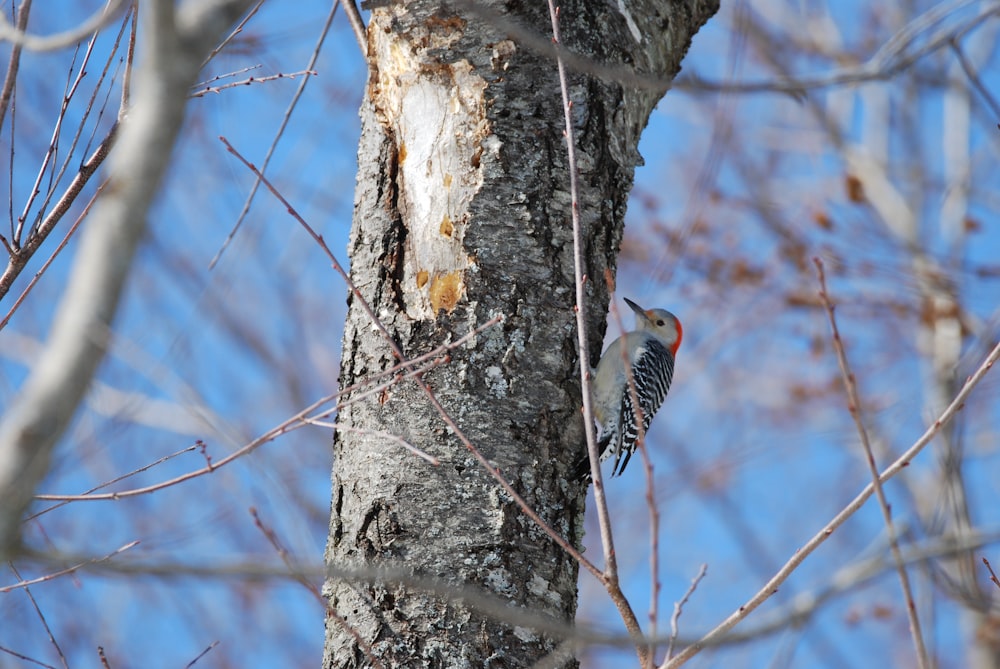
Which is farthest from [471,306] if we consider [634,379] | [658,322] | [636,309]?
[658,322]

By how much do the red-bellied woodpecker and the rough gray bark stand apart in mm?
1200

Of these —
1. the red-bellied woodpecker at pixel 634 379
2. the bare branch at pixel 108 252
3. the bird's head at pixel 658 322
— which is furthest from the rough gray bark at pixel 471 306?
the bird's head at pixel 658 322

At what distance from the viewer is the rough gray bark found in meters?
2.67

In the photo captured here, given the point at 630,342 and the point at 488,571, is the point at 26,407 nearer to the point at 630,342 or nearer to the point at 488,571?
the point at 488,571

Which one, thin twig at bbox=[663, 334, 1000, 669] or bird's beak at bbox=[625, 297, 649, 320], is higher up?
bird's beak at bbox=[625, 297, 649, 320]

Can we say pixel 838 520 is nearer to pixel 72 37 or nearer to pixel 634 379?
pixel 72 37

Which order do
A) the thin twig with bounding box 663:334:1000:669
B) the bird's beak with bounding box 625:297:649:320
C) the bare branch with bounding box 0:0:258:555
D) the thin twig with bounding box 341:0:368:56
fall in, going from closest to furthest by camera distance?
the bare branch with bounding box 0:0:258:555 → the thin twig with bounding box 663:334:1000:669 → the thin twig with bounding box 341:0:368:56 → the bird's beak with bounding box 625:297:649:320

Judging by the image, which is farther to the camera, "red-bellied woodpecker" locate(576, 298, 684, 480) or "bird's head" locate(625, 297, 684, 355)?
"bird's head" locate(625, 297, 684, 355)

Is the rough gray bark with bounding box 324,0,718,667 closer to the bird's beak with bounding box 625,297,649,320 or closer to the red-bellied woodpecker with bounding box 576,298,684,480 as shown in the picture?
the red-bellied woodpecker with bounding box 576,298,684,480

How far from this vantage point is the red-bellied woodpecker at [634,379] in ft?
16.3

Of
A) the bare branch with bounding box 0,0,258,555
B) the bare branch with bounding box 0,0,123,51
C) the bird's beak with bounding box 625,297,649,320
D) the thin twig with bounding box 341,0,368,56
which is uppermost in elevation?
the bird's beak with bounding box 625,297,649,320

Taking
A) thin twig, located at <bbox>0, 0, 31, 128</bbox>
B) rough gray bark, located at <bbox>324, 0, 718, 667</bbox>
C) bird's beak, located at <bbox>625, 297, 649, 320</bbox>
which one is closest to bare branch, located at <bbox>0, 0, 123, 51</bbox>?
thin twig, located at <bbox>0, 0, 31, 128</bbox>

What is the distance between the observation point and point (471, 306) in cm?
295

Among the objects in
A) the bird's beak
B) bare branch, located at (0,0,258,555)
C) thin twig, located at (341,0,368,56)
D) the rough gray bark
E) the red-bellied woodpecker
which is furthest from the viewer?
the bird's beak
